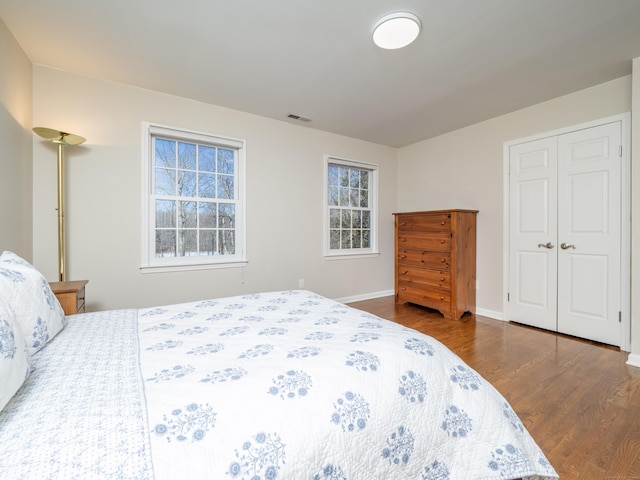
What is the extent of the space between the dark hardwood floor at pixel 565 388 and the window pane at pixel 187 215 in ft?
9.13

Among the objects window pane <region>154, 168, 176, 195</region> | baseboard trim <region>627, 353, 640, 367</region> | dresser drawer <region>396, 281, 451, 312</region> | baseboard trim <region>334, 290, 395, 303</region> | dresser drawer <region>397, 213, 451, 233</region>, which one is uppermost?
window pane <region>154, 168, 176, 195</region>

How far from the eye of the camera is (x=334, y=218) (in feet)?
14.3

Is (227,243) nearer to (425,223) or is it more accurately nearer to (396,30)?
(425,223)

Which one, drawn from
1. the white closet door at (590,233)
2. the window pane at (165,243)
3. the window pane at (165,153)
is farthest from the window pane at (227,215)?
the white closet door at (590,233)

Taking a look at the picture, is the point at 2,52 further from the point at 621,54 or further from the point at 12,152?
the point at 621,54

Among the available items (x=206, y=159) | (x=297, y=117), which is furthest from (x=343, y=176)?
(x=206, y=159)

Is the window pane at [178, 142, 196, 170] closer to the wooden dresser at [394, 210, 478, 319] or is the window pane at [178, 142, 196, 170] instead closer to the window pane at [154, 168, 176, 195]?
the window pane at [154, 168, 176, 195]

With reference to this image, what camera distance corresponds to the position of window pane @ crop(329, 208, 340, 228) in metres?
4.30

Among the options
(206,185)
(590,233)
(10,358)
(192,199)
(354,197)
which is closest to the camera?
(10,358)

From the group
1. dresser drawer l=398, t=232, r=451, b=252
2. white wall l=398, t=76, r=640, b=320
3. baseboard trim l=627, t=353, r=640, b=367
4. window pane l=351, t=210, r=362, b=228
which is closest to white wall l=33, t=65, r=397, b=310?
window pane l=351, t=210, r=362, b=228

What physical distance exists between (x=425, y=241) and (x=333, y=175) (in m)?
1.62

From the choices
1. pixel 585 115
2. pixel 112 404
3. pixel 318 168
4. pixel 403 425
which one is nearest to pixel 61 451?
pixel 112 404

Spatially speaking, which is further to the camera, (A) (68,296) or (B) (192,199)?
(B) (192,199)

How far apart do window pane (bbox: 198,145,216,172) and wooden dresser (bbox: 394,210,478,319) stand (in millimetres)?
2614
